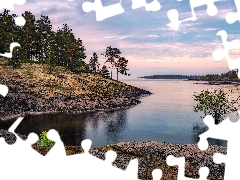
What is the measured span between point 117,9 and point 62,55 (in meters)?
109

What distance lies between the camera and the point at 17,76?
84.3 metres

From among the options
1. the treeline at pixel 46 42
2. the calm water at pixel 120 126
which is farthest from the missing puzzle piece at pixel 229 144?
the treeline at pixel 46 42

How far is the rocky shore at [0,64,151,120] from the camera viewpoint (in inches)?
2815

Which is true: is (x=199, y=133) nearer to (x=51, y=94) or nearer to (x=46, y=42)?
(x=51, y=94)

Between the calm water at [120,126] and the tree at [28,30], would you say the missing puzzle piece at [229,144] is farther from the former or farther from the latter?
the tree at [28,30]

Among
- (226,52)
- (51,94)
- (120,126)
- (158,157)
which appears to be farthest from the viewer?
(51,94)

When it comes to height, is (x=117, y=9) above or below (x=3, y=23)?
below

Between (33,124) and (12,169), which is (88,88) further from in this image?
(12,169)

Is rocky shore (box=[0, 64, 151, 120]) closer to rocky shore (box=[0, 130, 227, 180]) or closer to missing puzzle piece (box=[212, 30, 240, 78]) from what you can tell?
rocky shore (box=[0, 130, 227, 180])

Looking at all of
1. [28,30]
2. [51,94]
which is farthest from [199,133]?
[28,30]

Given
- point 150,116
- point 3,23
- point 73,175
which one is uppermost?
point 3,23

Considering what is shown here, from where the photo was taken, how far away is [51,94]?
7900 cm

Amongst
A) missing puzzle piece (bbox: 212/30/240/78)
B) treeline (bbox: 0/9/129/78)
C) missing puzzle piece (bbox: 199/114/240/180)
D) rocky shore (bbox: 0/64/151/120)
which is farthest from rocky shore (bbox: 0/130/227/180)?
treeline (bbox: 0/9/129/78)

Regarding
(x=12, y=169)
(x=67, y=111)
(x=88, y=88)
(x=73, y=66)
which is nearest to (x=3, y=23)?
(x=73, y=66)
